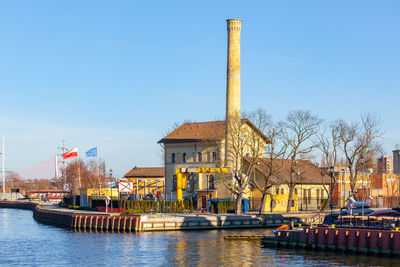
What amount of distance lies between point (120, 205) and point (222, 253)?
1334 inches

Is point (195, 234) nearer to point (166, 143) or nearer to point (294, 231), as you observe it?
point (294, 231)

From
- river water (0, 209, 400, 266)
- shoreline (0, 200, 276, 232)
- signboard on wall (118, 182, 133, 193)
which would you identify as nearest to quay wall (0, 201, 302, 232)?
shoreline (0, 200, 276, 232)

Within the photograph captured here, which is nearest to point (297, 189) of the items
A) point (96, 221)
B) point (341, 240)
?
point (96, 221)

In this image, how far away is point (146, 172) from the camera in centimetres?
12781

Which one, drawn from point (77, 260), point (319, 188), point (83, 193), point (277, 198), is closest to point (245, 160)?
point (277, 198)

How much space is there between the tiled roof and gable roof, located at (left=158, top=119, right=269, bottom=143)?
22676 mm

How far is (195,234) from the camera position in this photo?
59812 millimetres

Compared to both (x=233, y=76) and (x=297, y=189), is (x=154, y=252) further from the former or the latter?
(x=297, y=189)

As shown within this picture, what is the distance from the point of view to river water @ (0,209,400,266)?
139ft

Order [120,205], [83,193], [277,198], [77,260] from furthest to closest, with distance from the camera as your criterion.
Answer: [83,193], [277,198], [120,205], [77,260]

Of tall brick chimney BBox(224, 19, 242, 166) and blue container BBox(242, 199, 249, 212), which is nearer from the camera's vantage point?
blue container BBox(242, 199, 249, 212)

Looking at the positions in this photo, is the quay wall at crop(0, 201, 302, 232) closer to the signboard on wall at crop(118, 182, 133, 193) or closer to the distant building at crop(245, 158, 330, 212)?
the signboard on wall at crop(118, 182, 133, 193)

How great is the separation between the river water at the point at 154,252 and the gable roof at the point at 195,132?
3402 cm

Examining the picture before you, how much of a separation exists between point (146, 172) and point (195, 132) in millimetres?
30289
